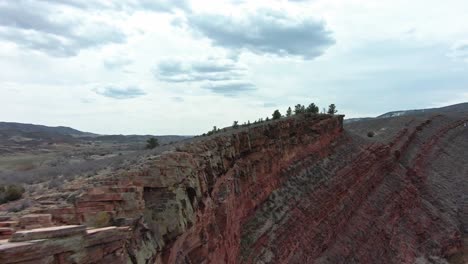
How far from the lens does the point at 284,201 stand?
22.3m

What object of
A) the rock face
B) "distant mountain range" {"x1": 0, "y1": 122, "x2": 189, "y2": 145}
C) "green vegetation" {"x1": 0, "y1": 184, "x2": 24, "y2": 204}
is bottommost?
the rock face

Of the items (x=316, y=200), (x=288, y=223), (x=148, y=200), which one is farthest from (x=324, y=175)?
(x=148, y=200)

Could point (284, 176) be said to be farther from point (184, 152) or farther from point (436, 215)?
point (436, 215)

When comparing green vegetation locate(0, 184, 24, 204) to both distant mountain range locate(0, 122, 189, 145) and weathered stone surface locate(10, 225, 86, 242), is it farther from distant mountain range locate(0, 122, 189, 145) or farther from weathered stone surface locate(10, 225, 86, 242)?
distant mountain range locate(0, 122, 189, 145)

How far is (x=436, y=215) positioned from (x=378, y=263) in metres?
11.6

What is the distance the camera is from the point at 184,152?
15148 mm

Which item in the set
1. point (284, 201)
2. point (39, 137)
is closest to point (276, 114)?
point (284, 201)

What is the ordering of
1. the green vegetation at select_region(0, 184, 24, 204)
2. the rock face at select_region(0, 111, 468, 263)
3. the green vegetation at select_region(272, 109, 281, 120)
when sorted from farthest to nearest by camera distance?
1. the green vegetation at select_region(272, 109, 281, 120)
2. the green vegetation at select_region(0, 184, 24, 204)
3. the rock face at select_region(0, 111, 468, 263)

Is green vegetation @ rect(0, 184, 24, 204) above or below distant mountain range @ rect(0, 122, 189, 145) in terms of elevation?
below

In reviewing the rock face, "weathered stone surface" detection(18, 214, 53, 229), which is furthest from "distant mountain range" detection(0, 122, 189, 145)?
"weathered stone surface" detection(18, 214, 53, 229)

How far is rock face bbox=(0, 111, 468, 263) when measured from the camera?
996 cm

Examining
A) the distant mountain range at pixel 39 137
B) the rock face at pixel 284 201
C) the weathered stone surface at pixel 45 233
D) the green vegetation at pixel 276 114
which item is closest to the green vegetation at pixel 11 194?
the rock face at pixel 284 201

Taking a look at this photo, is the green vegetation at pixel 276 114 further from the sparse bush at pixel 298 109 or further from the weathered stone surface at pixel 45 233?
the weathered stone surface at pixel 45 233

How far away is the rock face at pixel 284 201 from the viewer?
9.96 metres
